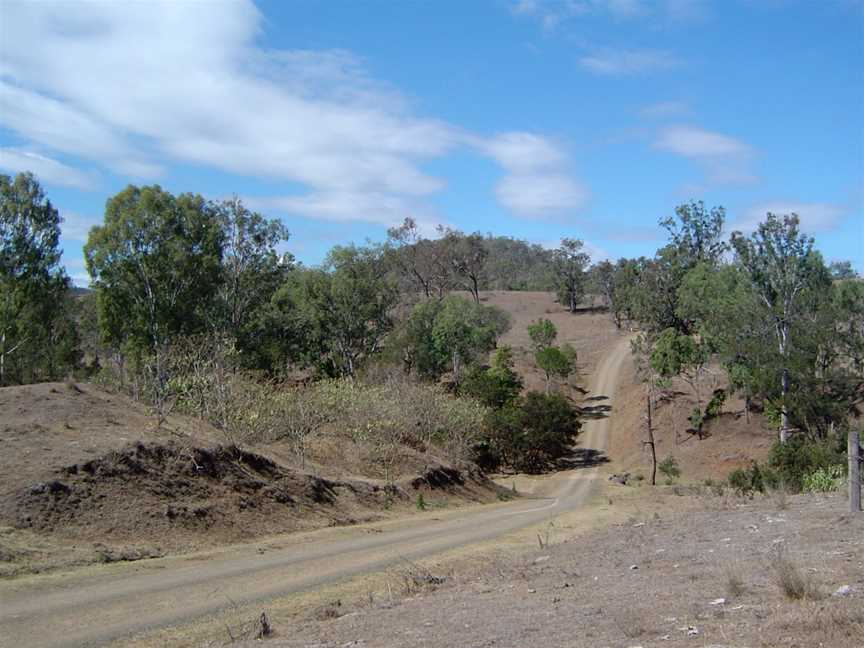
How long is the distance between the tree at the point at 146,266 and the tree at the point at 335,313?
1549cm

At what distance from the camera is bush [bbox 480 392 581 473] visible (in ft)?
220

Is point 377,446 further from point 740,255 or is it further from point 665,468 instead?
point 740,255

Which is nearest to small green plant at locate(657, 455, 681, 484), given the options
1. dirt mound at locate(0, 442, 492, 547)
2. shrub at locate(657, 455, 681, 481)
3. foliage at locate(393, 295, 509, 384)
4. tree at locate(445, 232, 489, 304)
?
shrub at locate(657, 455, 681, 481)

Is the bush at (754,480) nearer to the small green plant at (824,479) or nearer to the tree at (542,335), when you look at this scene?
the small green plant at (824,479)

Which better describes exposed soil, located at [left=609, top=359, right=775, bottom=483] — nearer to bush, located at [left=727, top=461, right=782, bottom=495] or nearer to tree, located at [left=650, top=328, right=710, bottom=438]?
tree, located at [left=650, top=328, right=710, bottom=438]

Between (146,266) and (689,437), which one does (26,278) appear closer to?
(146,266)

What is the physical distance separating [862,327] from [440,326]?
37518mm

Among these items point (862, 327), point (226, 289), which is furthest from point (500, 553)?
point (862, 327)

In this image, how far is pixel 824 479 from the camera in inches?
1037

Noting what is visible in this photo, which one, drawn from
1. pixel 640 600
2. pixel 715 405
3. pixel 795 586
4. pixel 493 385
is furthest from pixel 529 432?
pixel 795 586

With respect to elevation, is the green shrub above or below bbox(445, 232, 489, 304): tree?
below

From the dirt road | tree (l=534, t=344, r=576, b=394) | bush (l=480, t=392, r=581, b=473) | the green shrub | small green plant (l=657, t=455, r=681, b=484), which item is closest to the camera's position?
the dirt road

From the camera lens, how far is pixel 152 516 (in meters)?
20.1

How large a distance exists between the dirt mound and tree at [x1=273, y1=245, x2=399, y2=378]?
149 feet
